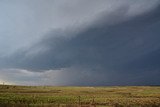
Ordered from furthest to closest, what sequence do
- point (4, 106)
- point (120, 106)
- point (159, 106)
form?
point (159, 106)
point (120, 106)
point (4, 106)

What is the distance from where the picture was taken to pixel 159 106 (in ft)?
213

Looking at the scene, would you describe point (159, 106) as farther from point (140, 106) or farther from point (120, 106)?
point (120, 106)

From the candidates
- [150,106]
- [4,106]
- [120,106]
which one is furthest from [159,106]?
[4,106]

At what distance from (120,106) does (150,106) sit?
7865mm

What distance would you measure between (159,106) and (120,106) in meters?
9.50

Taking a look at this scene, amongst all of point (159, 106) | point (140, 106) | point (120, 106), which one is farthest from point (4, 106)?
point (159, 106)

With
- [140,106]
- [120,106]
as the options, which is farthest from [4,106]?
[140,106]

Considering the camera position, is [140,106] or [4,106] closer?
[4,106]

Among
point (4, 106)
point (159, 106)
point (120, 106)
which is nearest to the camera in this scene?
point (4, 106)

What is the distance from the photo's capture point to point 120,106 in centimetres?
6084

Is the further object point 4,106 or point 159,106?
point 159,106

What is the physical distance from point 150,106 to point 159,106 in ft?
6.10

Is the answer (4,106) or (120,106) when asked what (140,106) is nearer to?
(120,106)

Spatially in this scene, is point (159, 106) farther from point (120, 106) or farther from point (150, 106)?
point (120, 106)
